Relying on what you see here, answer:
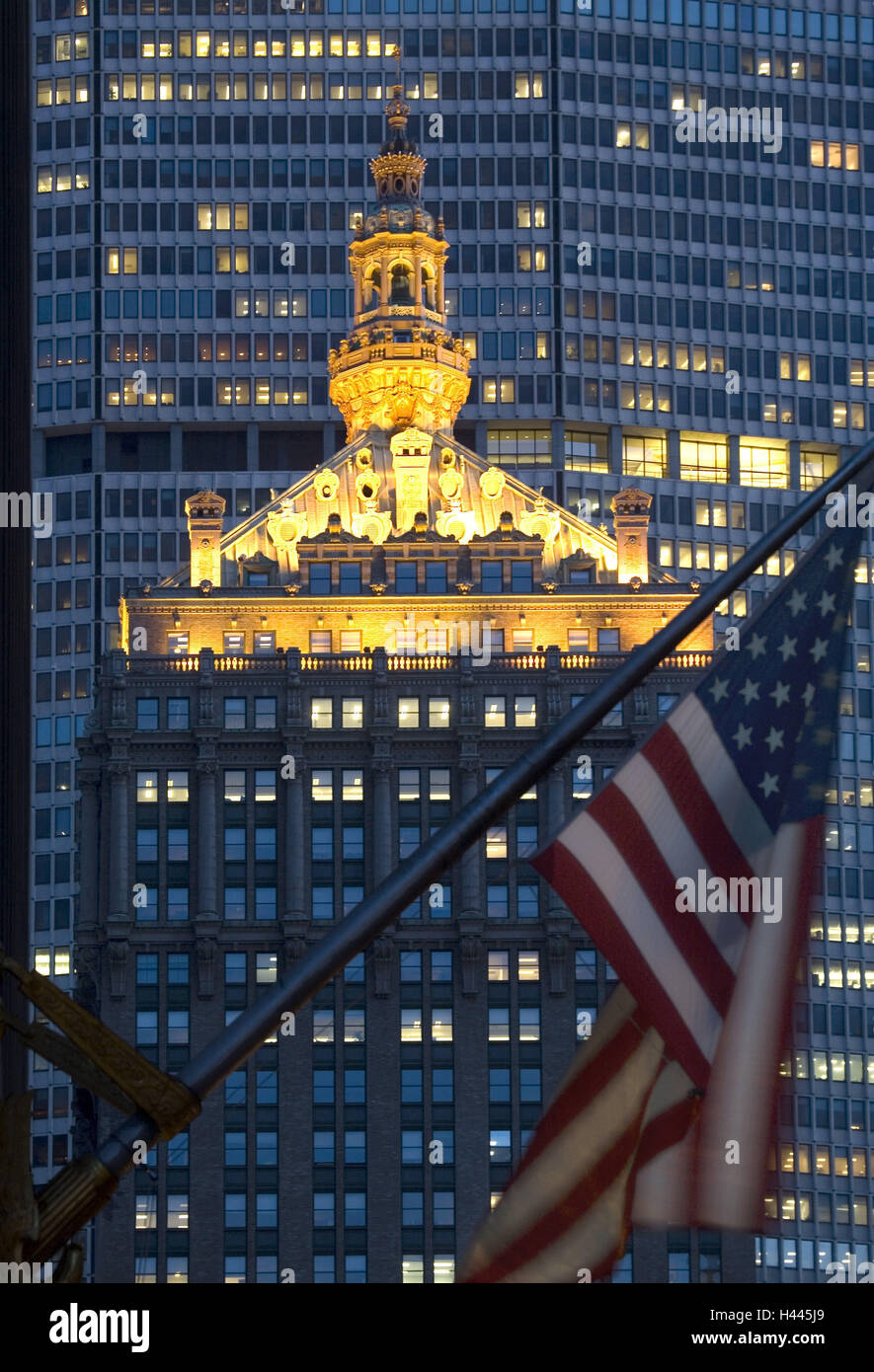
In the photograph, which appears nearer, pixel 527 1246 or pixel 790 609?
pixel 527 1246

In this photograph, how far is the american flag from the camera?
3975cm

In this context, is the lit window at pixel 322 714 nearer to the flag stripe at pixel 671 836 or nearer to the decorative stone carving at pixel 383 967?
the decorative stone carving at pixel 383 967

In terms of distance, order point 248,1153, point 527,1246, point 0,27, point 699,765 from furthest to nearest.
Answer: point 248,1153 < point 0,27 < point 699,765 < point 527,1246

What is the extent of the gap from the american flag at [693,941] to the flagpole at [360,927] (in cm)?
169

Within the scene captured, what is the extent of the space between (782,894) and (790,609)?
3.72 m

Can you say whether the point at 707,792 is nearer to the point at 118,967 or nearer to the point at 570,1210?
the point at 570,1210

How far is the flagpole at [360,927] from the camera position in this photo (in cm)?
3625

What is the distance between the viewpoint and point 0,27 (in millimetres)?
92125

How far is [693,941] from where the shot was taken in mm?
41750

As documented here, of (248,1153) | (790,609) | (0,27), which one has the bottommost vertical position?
(248,1153)

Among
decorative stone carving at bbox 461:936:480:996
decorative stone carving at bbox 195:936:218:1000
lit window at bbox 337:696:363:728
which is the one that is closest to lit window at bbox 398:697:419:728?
lit window at bbox 337:696:363:728

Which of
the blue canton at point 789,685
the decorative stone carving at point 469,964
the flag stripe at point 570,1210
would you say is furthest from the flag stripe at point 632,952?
the decorative stone carving at point 469,964
